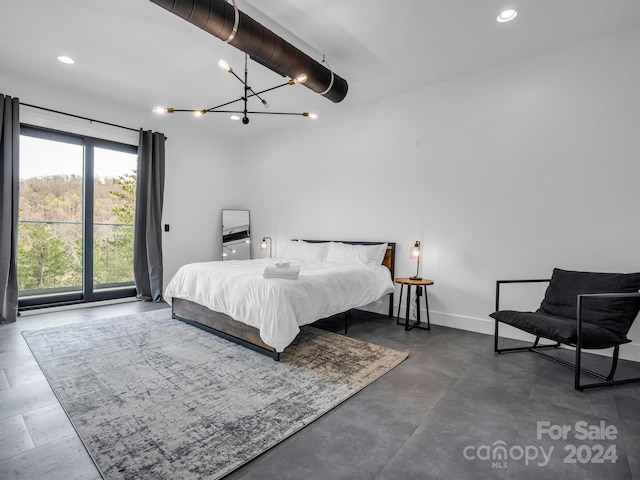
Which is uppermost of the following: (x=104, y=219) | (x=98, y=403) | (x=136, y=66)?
(x=136, y=66)

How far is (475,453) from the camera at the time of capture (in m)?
1.66

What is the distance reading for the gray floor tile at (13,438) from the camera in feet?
5.32

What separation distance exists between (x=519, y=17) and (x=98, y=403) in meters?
4.33

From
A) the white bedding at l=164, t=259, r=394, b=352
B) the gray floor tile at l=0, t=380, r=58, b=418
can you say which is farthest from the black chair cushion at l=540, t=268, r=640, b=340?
the gray floor tile at l=0, t=380, r=58, b=418

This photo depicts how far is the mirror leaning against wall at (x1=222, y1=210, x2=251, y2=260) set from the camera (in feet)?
20.2

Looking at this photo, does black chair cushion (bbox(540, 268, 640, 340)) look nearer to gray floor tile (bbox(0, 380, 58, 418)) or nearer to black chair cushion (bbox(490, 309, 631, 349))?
black chair cushion (bbox(490, 309, 631, 349))

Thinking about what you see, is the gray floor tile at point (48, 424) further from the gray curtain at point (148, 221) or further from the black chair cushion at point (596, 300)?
the black chair cushion at point (596, 300)

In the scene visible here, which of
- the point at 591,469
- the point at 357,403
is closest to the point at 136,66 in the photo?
the point at 357,403

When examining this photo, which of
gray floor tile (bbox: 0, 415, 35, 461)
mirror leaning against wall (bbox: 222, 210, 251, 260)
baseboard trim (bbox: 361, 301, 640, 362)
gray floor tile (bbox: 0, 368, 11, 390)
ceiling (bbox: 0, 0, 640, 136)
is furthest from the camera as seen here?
mirror leaning against wall (bbox: 222, 210, 251, 260)

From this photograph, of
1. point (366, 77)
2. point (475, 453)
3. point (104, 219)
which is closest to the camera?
point (475, 453)

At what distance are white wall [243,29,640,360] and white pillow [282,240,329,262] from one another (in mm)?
364

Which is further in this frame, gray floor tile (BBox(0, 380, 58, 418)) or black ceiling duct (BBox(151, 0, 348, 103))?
black ceiling duct (BBox(151, 0, 348, 103))

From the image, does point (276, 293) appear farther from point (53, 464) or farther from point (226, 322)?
point (53, 464)

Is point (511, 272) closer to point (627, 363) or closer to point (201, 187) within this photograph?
point (627, 363)
